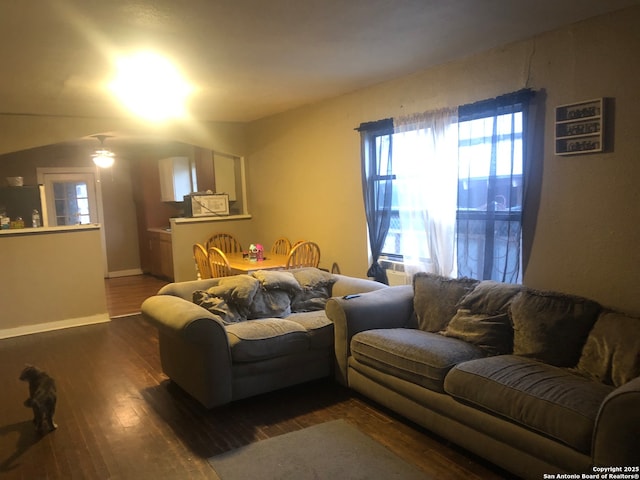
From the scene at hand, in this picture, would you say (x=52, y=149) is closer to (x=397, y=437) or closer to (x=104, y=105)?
(x=104, y=105)

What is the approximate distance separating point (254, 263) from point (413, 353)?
2.75 metres

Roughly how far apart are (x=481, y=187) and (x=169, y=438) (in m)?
2.71

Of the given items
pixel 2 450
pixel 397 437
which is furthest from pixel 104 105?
pixel 397 437

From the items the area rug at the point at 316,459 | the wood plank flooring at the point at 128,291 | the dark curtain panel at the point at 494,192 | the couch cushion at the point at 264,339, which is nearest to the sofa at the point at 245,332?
the couch cushion at the point at 264,339

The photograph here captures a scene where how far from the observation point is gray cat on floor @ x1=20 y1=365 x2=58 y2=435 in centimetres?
304

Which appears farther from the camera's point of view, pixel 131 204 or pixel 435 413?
pixel 131 204

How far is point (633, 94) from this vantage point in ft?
9.00

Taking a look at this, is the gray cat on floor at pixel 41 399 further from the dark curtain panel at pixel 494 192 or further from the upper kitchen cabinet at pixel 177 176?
the upper kitchen cabinet at pixel 177 176

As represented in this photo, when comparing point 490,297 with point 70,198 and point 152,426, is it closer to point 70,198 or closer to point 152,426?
point 152,426

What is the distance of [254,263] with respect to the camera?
17.4ft

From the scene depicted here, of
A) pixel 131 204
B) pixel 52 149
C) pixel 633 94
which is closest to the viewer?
pixel 633 94

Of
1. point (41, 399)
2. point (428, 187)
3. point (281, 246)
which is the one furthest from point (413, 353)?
point (281, 246)

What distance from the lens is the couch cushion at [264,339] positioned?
3254mm

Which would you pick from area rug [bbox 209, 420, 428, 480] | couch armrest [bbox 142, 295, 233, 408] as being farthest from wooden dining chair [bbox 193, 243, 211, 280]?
area rug [bbox 209, 420, 428, 480]
